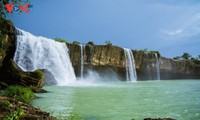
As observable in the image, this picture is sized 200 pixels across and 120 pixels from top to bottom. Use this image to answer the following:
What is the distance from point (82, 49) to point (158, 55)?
1691 cm

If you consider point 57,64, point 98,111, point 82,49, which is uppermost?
point 82,49

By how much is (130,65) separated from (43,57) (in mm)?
16768

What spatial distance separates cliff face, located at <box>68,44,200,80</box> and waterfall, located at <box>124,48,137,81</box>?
0.65 metres

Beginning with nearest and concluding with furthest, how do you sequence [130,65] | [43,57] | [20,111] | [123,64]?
1. [20,111]
2. [43,57]
3. [123,64]
4. [130,65]

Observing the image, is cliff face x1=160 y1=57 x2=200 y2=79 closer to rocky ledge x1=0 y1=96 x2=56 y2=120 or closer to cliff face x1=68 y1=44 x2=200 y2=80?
cliff face x1=68 y1=44 x2=200 y2=80

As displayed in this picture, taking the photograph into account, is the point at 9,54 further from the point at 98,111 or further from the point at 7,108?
the point at 7,108

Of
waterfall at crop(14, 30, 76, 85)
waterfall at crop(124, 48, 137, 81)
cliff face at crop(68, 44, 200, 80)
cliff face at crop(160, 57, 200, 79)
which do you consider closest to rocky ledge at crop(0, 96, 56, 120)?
waterfall at crop(14, 30, 76, 85)

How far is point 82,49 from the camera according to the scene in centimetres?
3378

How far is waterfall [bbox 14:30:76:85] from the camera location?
82.3 feet

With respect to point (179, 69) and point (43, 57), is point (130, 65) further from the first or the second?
point (43, 57)

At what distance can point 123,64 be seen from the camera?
128 feet

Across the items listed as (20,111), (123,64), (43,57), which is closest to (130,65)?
(123,64)

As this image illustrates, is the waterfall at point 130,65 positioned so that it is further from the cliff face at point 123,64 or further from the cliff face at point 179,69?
the cliff face at point 179,69

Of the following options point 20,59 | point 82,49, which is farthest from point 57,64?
point 82,49
